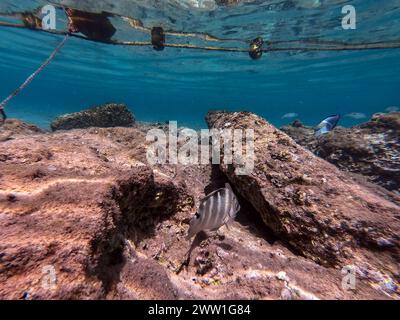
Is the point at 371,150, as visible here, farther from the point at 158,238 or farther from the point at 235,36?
the point at 235,36

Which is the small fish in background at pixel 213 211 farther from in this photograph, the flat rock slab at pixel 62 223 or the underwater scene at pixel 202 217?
the flat rock slab at pixel 62 223

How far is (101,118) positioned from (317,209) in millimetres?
8517

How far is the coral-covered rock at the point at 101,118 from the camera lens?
9.23m

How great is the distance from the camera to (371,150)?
572 centimetres

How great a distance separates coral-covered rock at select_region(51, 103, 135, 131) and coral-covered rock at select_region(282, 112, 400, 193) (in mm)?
6847

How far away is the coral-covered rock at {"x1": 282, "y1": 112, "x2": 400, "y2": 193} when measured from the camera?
552cm

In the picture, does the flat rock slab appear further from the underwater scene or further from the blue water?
the blue water

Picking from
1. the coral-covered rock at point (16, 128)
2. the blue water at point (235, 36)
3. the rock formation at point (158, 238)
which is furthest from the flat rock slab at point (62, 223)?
the blue water at point (235, 36)

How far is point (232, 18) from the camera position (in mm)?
15062

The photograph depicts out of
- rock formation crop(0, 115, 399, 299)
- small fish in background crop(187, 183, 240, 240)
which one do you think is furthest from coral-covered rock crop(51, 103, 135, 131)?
small fish in background crop(187, 183, 240, 240)

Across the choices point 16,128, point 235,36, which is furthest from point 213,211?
point 235,36

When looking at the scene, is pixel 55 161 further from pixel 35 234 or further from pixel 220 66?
pixel 220 66

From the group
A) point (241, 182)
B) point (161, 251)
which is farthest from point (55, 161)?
point (241, 182)
